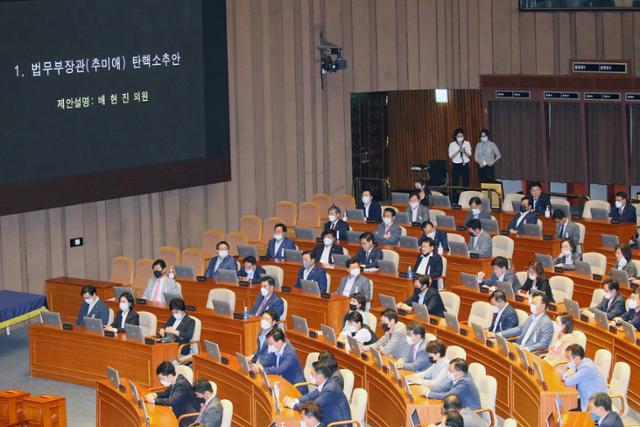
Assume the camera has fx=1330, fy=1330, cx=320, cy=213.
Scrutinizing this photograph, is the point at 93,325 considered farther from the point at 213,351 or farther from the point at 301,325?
the point at 301,325

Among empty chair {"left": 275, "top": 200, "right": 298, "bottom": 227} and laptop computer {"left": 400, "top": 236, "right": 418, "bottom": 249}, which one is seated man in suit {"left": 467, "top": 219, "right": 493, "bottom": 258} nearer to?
laptop computer {"left": 400, "top": 236, "right": 418, "bottom": 249}

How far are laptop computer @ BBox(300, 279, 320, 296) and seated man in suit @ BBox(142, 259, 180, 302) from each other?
187cm

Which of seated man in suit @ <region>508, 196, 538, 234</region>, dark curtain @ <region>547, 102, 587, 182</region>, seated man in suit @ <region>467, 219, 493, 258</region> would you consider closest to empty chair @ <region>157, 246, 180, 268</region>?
seated man in suit @ <region>467, 219, 493, 258</region>

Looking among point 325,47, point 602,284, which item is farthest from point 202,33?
point 602,284

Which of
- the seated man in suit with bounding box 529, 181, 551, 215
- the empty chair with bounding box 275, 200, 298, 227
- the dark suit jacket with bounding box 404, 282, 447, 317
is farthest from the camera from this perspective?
the empty chair with bounding box 275, 200, 298, 227

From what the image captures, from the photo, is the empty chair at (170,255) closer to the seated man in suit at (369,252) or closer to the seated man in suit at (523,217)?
the seated man in suit at (369,252)

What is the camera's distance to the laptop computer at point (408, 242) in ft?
63.9

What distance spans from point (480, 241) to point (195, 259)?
4.48 metres

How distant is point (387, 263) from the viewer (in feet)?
59.2

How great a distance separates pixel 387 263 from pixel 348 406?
5477 mm

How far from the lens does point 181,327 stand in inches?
632

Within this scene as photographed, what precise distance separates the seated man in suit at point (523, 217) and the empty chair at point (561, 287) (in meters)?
3.52

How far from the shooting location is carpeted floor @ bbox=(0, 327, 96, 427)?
50.8ft

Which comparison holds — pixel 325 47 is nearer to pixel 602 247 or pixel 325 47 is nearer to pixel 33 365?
pixel 602 247
